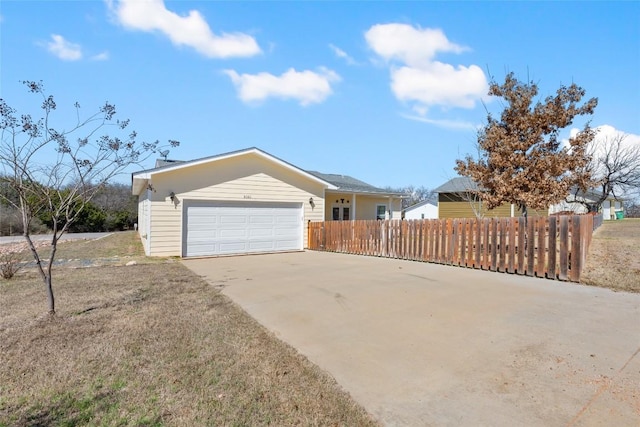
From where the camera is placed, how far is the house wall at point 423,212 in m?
38.3

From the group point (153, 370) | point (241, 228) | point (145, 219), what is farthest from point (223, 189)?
point (153, 370)

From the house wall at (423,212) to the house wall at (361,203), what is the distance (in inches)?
713

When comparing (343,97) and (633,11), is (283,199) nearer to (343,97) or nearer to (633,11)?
(343,97)

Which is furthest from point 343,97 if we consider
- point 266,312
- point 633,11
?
point 266,312

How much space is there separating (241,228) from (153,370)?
10458mm

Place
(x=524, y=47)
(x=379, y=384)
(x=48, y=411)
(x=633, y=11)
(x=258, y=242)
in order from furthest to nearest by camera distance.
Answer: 1. (x=258, y=242)
2. (x=524, y=47)
3. (x=633, y=11)
4. (x=379, y=384)
5. (x=48, y=411)

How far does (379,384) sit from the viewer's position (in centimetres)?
303

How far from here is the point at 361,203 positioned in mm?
19922

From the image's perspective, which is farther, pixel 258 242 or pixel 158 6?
pixel 258 242

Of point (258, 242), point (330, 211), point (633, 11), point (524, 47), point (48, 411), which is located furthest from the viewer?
point (330, 211)

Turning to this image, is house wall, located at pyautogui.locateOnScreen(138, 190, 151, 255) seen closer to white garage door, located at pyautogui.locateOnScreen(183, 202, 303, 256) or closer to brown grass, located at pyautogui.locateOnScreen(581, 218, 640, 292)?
white garage door, located at pyautogui.locateOnScreen(183, 202, 303, 256)

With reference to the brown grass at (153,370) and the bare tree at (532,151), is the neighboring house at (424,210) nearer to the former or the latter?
the bare tree at (532,151)

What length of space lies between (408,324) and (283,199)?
412 inches

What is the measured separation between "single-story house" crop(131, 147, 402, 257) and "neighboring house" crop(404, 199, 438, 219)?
25.4m
